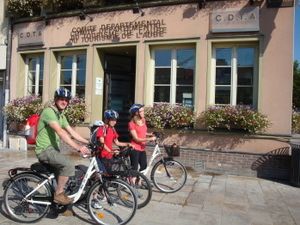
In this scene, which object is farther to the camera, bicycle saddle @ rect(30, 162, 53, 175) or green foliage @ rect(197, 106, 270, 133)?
green foliage @ rect(197, 106, 270, 133)

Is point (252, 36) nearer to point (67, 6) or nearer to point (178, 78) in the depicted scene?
point (178, 78)

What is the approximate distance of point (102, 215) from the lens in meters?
5.27

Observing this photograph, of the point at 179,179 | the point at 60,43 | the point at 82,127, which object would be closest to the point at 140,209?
the point at 179,179

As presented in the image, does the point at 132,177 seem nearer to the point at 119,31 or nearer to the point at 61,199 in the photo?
the point at 61,199

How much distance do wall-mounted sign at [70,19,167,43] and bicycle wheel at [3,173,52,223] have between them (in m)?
6.03

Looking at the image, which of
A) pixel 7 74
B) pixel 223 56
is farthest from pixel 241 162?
pixel 7 74

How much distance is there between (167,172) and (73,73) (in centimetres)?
593

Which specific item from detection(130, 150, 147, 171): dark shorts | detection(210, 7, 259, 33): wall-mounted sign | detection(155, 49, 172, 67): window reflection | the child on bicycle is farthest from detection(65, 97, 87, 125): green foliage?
the child on bicycle

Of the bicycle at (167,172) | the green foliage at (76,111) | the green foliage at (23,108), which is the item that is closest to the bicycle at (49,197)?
the bicycle at (167,172)

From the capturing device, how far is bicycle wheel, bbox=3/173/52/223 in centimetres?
523

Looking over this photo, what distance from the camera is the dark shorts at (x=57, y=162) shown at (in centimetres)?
506

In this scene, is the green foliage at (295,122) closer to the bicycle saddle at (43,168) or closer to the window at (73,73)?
the window at (73,73)

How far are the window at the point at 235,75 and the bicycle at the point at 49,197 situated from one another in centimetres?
521

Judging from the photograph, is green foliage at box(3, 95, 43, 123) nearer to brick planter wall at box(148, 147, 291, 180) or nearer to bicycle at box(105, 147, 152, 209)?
brick planter wall at box(148, 147, 291, 180)
